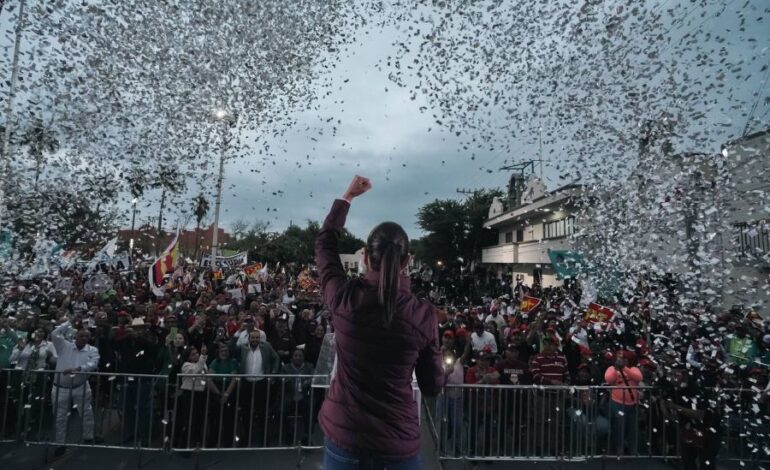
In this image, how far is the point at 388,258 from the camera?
168 centimetres

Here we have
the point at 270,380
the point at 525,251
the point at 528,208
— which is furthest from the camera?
the point at 525,251

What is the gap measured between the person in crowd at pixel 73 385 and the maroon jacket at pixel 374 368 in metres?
5.52

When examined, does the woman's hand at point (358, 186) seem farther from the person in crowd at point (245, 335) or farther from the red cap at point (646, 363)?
the red cap at point (646, 363)

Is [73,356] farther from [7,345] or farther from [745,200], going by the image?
[745,200]

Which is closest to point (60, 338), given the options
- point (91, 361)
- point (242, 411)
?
point (91, 361)

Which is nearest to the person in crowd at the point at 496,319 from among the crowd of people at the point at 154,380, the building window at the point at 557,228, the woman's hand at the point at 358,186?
the crowd of people at the point at 154,380

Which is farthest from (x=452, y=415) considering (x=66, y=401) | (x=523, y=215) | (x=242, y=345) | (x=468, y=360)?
(x=523, y=215)

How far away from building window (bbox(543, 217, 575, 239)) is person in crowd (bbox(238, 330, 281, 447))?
17570 mm

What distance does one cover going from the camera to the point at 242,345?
7.03 metres

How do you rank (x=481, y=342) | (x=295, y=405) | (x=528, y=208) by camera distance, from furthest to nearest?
(x=528, y=208) < (x=481, y=342) < (x=295, y=405)

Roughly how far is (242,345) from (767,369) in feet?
25.7

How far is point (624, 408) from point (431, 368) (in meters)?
5.23

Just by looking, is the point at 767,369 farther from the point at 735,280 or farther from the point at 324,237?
the point at 324,237

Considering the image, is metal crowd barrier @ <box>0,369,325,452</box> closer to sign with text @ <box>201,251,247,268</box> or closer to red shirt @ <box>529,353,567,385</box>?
red shirt @ <box>529,353,567,385</box>
